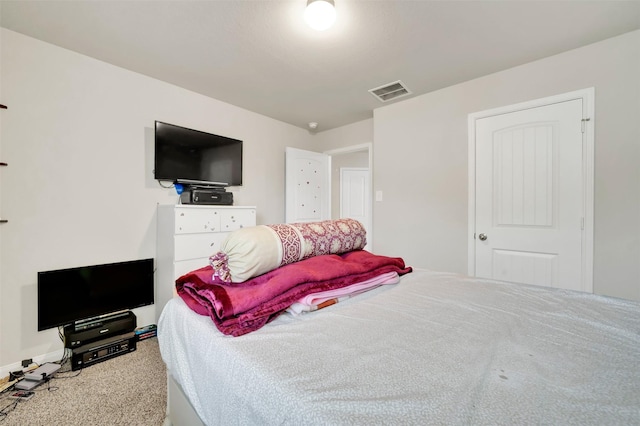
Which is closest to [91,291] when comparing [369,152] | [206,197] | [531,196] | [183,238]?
[183,238]

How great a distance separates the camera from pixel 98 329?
6.48 ft

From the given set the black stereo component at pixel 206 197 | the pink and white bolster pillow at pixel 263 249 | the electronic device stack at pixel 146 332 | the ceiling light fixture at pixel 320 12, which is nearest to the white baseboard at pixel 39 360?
the electronic device stack at pixel 146 332

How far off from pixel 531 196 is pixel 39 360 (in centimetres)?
414

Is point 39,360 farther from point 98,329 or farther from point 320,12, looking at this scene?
point 320,12

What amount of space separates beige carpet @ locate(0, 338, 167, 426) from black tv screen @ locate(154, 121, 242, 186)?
5.25 feet

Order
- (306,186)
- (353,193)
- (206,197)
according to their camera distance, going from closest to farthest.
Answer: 1. (206,197)
2. (306,186)
3. (353,193)

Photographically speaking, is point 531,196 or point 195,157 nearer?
point 531,196

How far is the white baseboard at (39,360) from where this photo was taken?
5.94 feet

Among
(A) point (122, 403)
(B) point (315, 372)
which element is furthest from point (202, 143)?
(B) point (315, 372)

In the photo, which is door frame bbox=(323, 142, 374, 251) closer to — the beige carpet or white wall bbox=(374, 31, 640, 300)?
white wall bbox=(374, 31, 640, 300)

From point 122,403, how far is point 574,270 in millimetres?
3307

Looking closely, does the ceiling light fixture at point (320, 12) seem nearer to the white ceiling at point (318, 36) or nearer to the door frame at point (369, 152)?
the white ceiling at point (318, 36)

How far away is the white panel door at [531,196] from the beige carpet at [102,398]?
9.22 ft

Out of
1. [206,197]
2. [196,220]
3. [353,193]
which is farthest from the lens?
[353,193]
